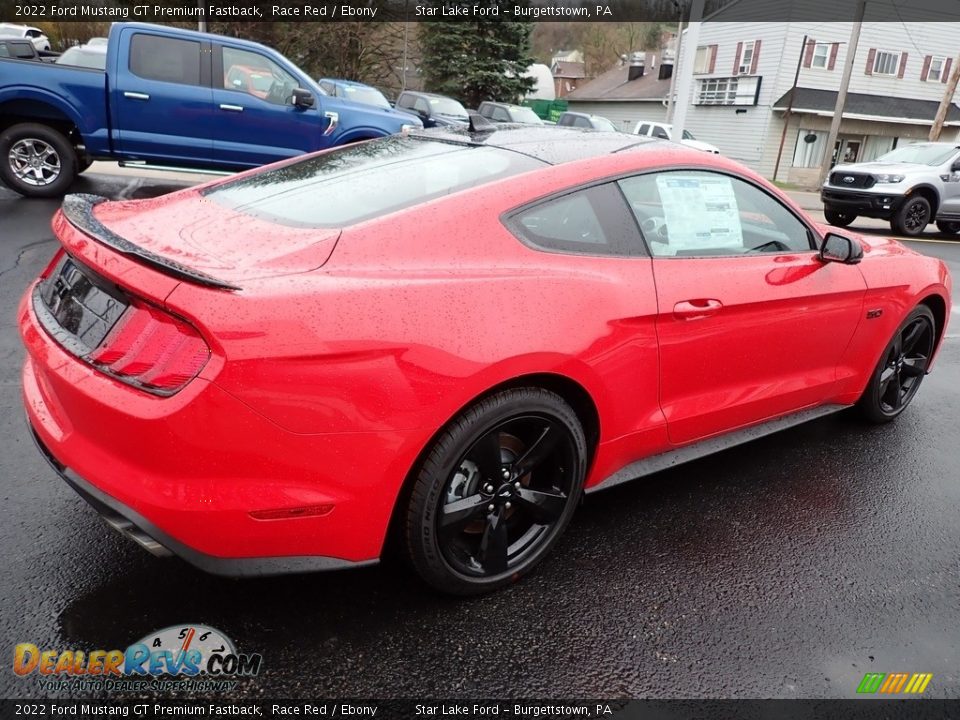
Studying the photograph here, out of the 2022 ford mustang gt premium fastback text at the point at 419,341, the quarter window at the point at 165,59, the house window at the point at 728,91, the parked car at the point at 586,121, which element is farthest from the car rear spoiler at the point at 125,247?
the house window at the point at 728,91

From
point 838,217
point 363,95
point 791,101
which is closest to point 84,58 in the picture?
point 363,95

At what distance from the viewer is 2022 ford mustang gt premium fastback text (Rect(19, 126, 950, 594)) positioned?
188 cm

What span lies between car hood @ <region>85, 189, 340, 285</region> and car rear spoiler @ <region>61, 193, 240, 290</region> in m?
0.03

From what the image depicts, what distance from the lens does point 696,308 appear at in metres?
2.75

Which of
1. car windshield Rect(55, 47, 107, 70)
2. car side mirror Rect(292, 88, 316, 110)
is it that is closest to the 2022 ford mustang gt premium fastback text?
car side mirror Rect(292, 88, 316, 110)

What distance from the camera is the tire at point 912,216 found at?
1325 cm

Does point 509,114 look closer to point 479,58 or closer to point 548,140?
point 479,58

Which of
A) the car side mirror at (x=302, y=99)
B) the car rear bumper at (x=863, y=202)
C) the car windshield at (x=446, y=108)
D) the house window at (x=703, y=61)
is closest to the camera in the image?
the car side mirror at (x=302, y=99)

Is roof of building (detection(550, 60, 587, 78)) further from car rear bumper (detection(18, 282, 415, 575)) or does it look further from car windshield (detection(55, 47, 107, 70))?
car rear bumper (detection(18, 282, 415, 575))

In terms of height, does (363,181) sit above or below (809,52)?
below

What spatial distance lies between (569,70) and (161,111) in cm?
6818

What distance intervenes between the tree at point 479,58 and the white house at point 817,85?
34.6 ft

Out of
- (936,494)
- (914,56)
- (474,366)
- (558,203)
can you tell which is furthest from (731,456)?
(914,56)

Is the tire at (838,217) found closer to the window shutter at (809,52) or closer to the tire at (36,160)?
the tire at (36,160)
